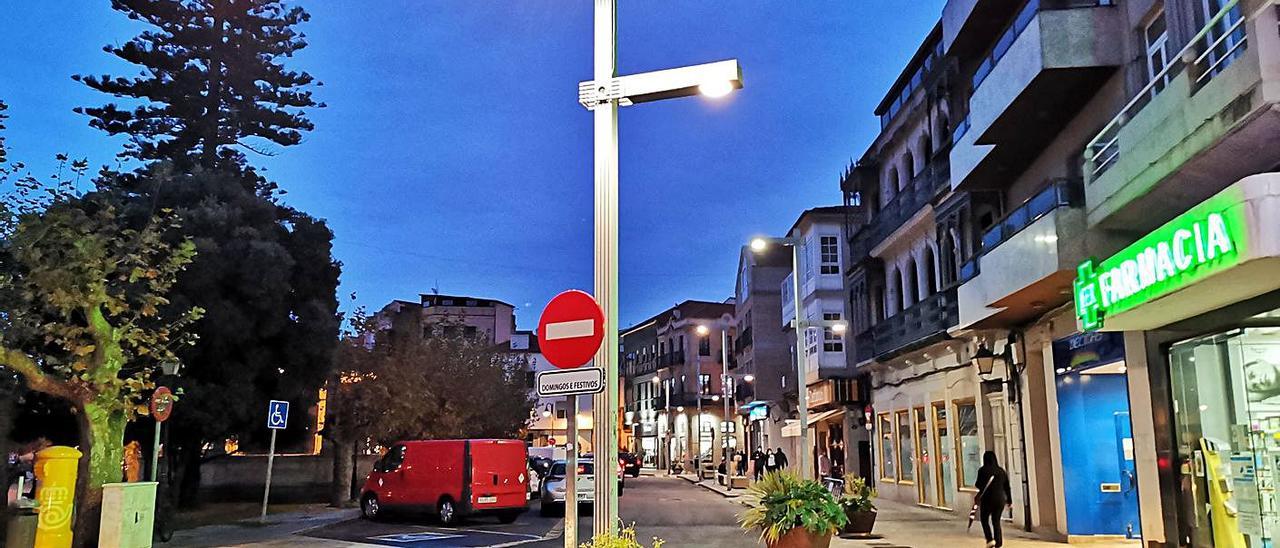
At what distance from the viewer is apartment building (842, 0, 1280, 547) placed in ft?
35.8

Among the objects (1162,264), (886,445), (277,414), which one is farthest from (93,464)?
(886,445)

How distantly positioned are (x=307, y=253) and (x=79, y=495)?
41.7 feet

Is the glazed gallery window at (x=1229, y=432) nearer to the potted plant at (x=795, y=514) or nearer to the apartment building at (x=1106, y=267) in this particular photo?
the apartment building at (x=1106, y=267)

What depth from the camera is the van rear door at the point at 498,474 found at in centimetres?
2391

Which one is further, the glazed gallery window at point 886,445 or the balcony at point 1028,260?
the glazed gallery window at point 886,445

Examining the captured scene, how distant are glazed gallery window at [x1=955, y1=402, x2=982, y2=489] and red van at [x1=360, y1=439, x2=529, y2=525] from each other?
1135 cm

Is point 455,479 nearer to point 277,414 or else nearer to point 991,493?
point 277,414

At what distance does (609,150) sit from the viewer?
298 inches

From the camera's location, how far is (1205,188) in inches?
487

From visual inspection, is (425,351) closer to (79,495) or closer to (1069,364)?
(79,495)

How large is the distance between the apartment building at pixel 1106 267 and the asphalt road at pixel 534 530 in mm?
6551

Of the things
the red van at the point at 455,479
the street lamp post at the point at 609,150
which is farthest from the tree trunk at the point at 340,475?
the street lamp post at the point at 609,150

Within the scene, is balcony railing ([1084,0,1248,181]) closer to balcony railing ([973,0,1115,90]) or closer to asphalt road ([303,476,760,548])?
balcony railing ([973,0,1115,90])

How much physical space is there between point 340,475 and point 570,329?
26786 mm
